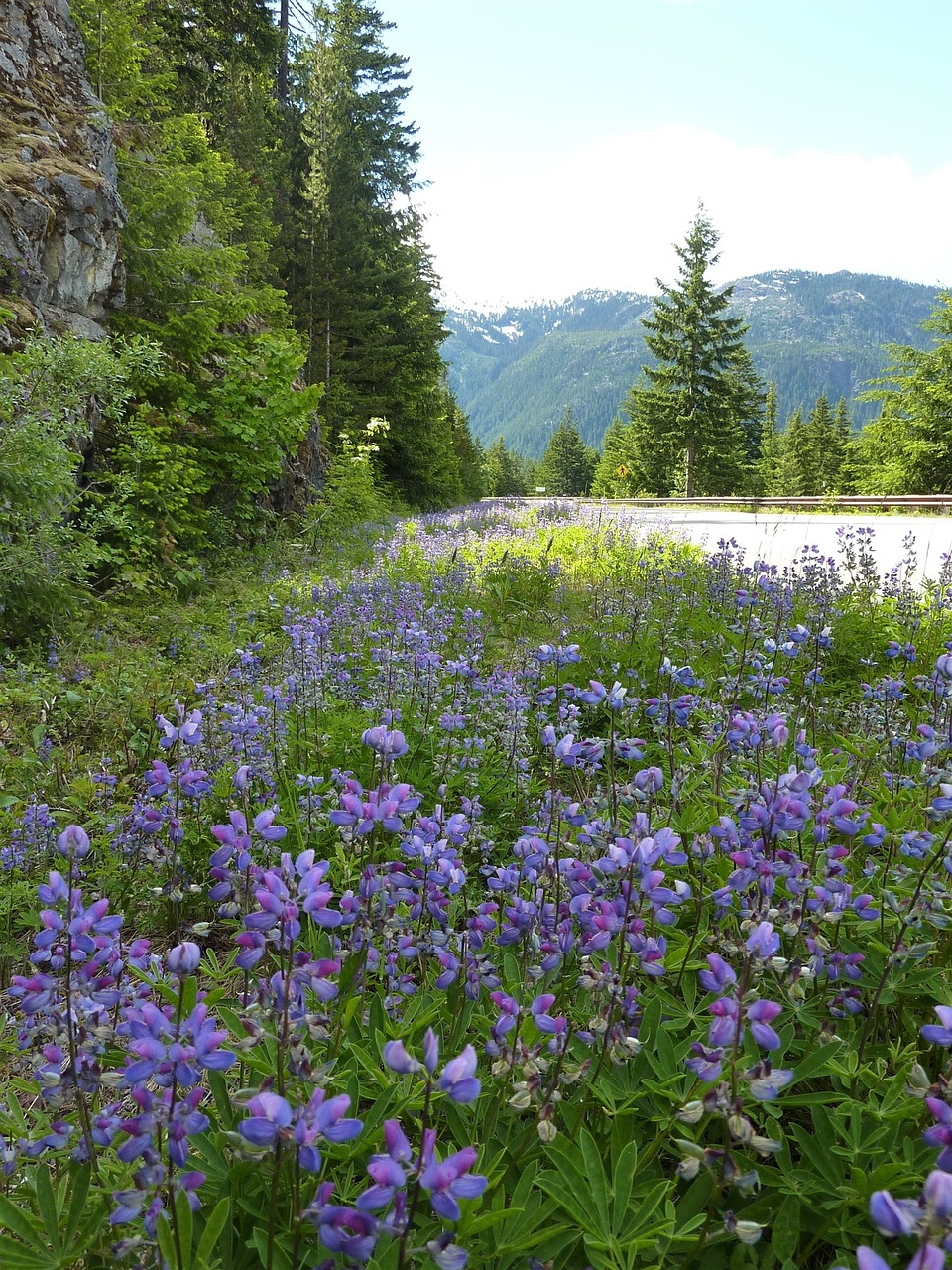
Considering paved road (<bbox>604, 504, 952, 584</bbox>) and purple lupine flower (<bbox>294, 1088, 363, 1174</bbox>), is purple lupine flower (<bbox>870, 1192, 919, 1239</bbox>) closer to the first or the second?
purple lupine flower (<bbox>294, 1088, 363, 1174</bbox>)

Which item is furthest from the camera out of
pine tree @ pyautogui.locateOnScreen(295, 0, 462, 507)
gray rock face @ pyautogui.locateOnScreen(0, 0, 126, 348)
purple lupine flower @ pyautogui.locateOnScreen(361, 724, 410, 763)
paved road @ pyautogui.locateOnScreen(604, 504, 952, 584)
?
pine tree @ pyautogui.locateOnScreen(295, 0, 462, 507)

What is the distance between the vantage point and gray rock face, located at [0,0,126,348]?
6707mm

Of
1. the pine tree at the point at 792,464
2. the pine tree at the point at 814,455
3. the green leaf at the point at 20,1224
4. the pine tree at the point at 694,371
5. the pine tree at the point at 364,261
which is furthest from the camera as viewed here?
the pine tree at the point at 792,464

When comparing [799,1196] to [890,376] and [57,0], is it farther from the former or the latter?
[890,376]

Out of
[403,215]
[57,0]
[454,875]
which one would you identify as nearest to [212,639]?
[454,875]

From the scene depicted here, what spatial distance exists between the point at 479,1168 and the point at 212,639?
18.3 feet

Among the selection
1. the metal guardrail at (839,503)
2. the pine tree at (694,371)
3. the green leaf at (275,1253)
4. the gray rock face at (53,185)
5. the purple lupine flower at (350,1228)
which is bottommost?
the green leaf at (275,1253)

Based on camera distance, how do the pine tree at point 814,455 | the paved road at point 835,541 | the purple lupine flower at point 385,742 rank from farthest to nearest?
the pine tree at point 814,455 < the paved road at point 835,541 < the purple lupine flower at point 385,742

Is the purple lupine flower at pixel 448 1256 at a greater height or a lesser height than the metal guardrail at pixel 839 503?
lesser

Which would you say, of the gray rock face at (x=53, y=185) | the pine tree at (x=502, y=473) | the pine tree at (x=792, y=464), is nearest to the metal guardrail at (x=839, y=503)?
the gray rock face at (x=53, y=185)

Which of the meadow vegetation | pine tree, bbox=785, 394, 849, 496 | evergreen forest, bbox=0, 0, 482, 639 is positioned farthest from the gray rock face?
pine tree, bbox=785, 394, 849, 496

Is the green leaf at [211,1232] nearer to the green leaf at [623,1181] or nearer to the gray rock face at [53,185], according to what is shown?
the green leaf at [623,1181]

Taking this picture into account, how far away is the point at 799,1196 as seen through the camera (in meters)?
1.40

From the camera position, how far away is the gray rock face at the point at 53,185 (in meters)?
6.71
